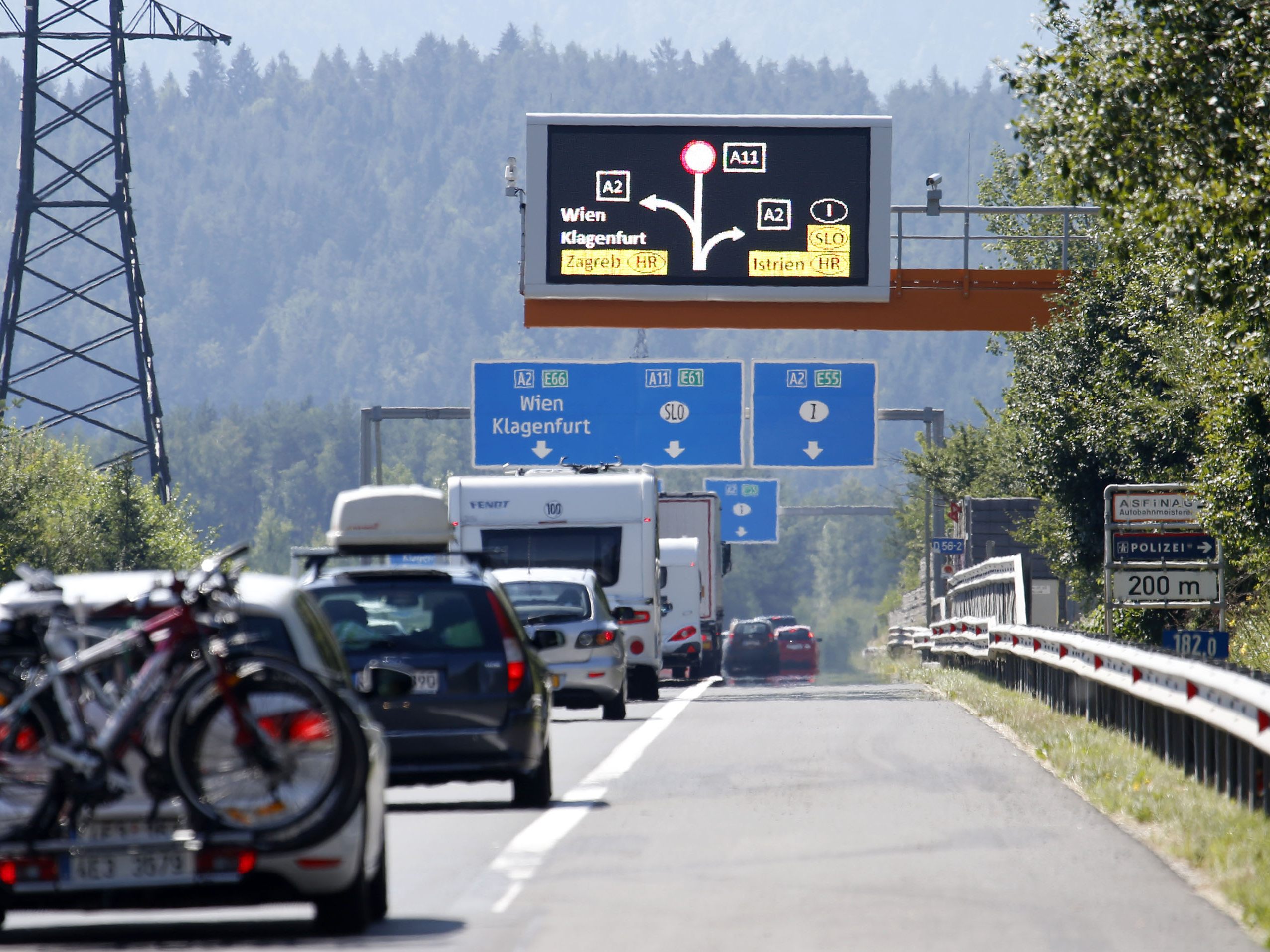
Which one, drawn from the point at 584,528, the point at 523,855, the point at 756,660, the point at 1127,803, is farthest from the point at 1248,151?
the point at 756,660

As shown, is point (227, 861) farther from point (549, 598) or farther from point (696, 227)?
point (696, 227)

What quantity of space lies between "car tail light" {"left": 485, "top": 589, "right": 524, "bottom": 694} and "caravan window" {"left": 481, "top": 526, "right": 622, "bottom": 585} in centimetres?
1521

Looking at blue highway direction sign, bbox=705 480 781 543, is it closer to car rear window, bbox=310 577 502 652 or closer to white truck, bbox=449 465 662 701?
white truck, bbox=449 465 662 701

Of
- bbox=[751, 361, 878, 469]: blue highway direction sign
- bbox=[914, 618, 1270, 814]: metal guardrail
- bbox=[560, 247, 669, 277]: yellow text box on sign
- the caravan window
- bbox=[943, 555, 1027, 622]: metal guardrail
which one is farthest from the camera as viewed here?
bbox=[751, 361, 878, 469]: blue highway direction sign

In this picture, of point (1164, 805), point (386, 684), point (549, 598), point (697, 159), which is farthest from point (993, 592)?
point (386, 684)

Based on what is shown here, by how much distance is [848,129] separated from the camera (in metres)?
29.9

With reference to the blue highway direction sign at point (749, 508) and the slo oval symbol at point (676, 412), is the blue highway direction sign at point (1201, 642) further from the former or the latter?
the blue highway direction sign at point (749, 508)

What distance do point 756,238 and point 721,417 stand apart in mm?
14488

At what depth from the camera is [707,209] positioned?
29391mm

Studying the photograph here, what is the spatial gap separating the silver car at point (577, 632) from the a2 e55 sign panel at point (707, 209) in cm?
699

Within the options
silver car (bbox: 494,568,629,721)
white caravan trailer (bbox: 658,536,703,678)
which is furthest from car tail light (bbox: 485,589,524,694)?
white caravan trailer (bbox: 658,536,703,678)

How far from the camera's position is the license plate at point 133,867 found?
752 centimetres

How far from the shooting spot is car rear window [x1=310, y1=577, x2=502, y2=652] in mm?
12727

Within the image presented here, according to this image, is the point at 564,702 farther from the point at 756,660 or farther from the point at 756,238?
the point at 756,660
